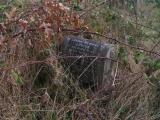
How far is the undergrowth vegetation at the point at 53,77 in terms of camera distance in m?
3.35

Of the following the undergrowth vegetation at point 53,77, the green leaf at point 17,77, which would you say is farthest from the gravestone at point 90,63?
the green leaf at point 17,77

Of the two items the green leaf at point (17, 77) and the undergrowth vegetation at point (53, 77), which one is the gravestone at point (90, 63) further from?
the green leaf at point (17, 77)

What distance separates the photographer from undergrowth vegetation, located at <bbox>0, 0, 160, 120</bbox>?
132 inches

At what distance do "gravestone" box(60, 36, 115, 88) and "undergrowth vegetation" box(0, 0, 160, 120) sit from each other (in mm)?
86

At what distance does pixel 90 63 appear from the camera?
374 cm

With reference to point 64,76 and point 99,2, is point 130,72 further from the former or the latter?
point 99,2

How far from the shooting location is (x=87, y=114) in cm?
338

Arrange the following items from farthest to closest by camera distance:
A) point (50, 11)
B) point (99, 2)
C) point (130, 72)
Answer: point (99, 2), point (130, 72), point (50, 11)

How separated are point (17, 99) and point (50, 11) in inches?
31.2

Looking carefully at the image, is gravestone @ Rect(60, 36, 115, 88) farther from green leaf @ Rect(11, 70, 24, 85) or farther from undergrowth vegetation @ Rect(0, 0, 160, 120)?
green leaf @ Rect(11, 70, 24, 85)

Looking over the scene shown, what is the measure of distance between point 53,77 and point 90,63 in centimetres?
36

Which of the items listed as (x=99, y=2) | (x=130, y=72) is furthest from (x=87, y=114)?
(x=99, y=2)

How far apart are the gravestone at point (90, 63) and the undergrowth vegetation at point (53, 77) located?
86mm

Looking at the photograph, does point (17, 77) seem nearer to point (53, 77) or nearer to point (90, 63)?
point (53, 77)
